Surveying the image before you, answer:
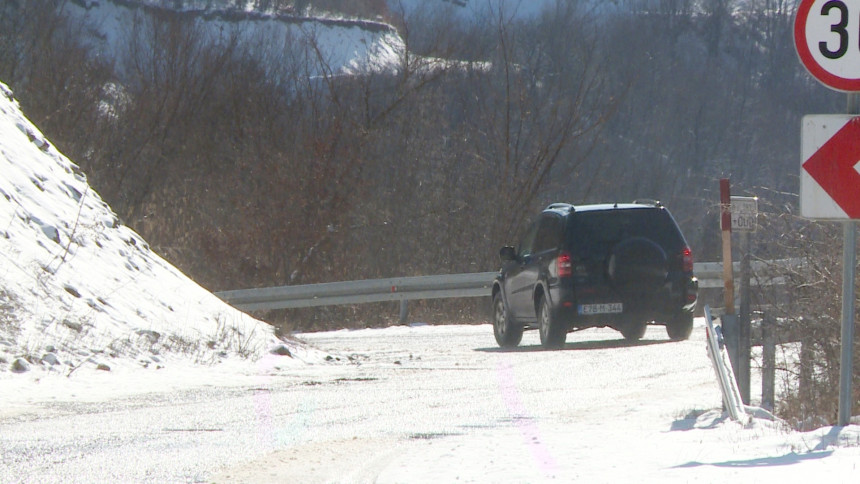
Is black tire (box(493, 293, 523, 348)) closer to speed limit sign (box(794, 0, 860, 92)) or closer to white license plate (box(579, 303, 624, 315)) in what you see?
white license plate (box(579, 303, 624, 315))

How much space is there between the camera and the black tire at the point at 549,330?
15.6 metres

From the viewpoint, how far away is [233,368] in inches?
476

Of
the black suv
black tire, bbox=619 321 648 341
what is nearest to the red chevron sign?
the black suv

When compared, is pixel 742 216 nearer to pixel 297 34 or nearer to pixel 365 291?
pixel 365 291

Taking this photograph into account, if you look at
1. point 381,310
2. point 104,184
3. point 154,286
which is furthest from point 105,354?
point 104,184

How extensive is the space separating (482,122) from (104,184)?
455 inches

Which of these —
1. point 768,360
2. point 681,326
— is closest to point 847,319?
point 768,360

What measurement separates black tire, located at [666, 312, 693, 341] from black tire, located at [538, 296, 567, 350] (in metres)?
1.40

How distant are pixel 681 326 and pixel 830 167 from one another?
9190 mm

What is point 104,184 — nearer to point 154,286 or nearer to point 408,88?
point 408,88

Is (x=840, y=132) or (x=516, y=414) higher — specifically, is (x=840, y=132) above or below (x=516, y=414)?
above

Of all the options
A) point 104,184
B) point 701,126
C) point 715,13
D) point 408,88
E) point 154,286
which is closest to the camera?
point 154,286

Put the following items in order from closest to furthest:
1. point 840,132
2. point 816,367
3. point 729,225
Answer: point 840,132
point 729,225
point 816,367

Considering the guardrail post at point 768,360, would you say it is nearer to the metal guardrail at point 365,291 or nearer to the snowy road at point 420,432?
the snowy road at point 420,432
